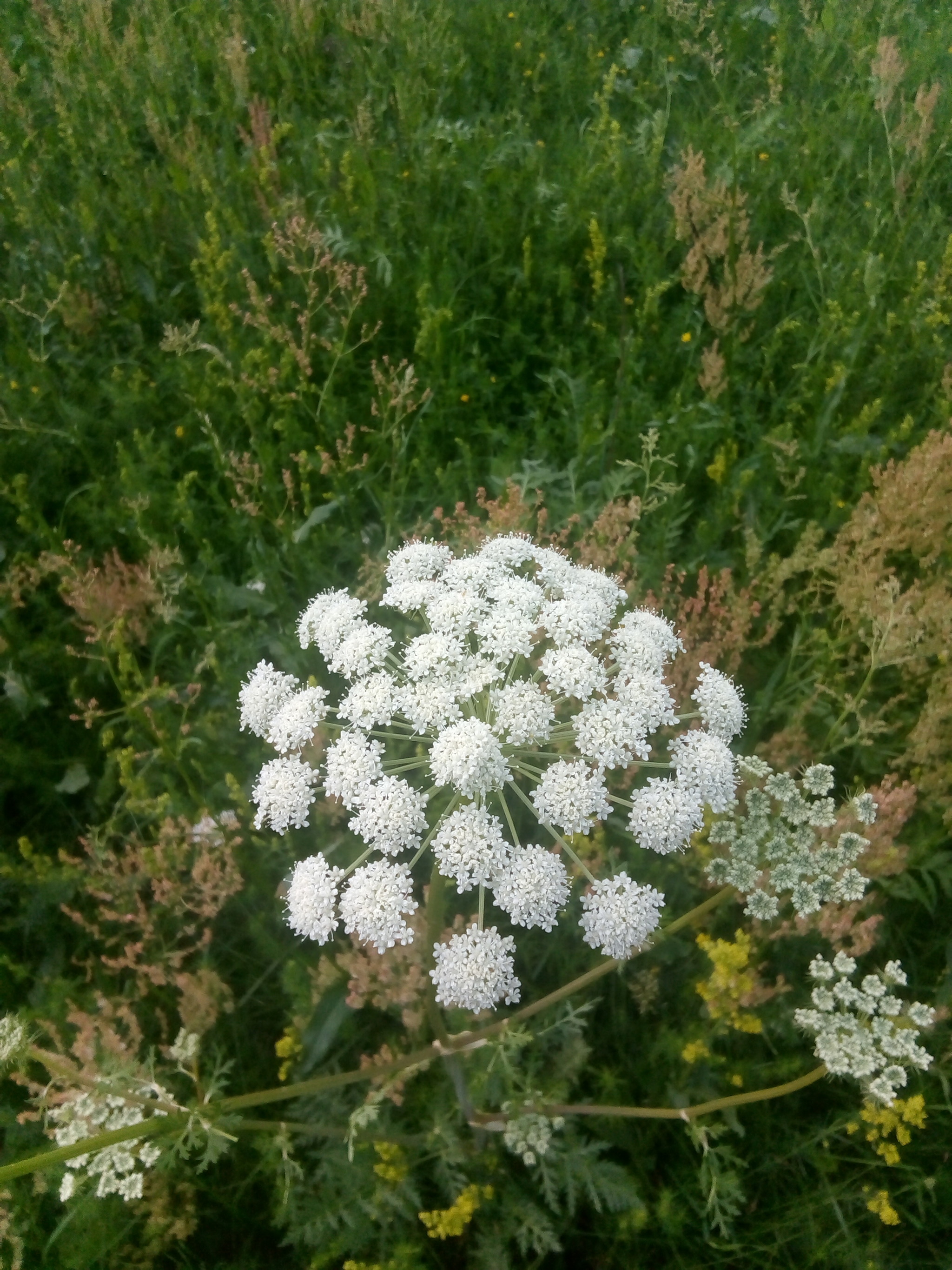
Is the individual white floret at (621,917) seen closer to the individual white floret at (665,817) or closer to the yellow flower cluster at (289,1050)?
the individual white floret at (665,817)

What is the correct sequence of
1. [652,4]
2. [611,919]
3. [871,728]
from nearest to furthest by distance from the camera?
[611,919], [871,728], [652,4]

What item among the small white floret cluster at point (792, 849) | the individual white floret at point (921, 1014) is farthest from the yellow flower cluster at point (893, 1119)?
the small white floret cluster at point (792, 849)

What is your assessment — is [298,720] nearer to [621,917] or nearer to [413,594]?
[413,594]

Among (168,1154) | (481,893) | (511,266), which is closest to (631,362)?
(511,266)

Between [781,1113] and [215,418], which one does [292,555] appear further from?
[781,1113]

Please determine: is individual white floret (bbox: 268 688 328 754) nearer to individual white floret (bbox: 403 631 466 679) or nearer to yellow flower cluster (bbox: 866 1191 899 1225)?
individual white floret (bbox: 403 631 466 679)

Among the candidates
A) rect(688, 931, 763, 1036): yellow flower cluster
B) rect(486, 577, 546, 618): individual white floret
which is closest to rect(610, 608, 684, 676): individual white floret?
rect(486, 577, 546, 618): individual white floret
